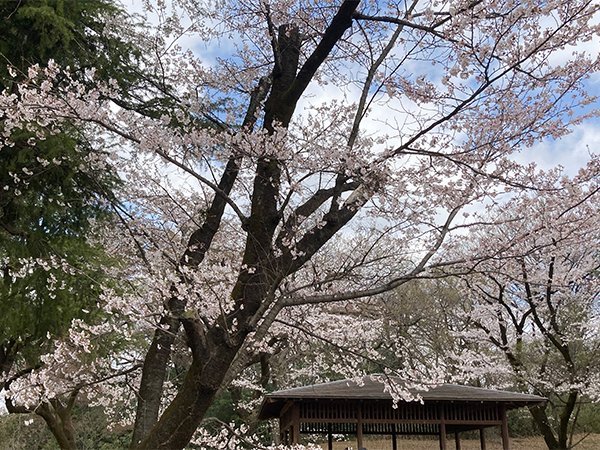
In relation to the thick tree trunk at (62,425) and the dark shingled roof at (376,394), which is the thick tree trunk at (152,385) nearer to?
the dark shingled roof at (376,394)

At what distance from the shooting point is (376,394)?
26.7ft

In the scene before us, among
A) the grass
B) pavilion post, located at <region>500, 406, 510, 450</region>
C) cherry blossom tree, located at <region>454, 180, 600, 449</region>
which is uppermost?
cherry blossom tree, located at <region>454, 180, 600, 449</region>

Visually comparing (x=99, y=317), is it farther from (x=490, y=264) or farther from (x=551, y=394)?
(x=551, y=394)

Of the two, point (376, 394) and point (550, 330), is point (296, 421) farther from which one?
point (550, 330)

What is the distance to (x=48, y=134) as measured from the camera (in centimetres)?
400

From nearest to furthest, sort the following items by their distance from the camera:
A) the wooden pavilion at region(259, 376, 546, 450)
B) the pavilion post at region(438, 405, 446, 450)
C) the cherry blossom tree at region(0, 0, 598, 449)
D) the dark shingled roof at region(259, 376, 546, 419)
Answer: the cherry blossom tree at region(0, 0, 598, 449) < the dark shingled roof at region(259, 376, 546, 419) < the wooden pavilion at region(259, 376, 546, 450) < the pavilion post at region(438, 405, 446, 450)

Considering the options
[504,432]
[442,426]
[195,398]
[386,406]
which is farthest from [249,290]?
[504,432]

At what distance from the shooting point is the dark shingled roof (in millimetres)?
8008

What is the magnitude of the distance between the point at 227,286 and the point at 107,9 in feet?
8.41

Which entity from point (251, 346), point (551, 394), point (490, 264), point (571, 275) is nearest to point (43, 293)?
point (251, 346)

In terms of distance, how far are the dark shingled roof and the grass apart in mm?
5034

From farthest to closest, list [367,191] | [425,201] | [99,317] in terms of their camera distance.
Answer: [99,317]
[425,201]
[367,191]

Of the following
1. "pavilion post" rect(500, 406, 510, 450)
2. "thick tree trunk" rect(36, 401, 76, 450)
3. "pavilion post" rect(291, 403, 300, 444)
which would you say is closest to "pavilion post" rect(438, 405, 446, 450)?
"pavilion post" rect(500, 406, 510, 450)

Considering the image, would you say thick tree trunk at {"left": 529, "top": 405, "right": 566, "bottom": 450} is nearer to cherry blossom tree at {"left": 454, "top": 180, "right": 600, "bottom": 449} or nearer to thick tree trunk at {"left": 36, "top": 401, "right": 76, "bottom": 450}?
cherry blossom tree at {"left": 454, "top": 180, "right": 600, "bottom": 449}
